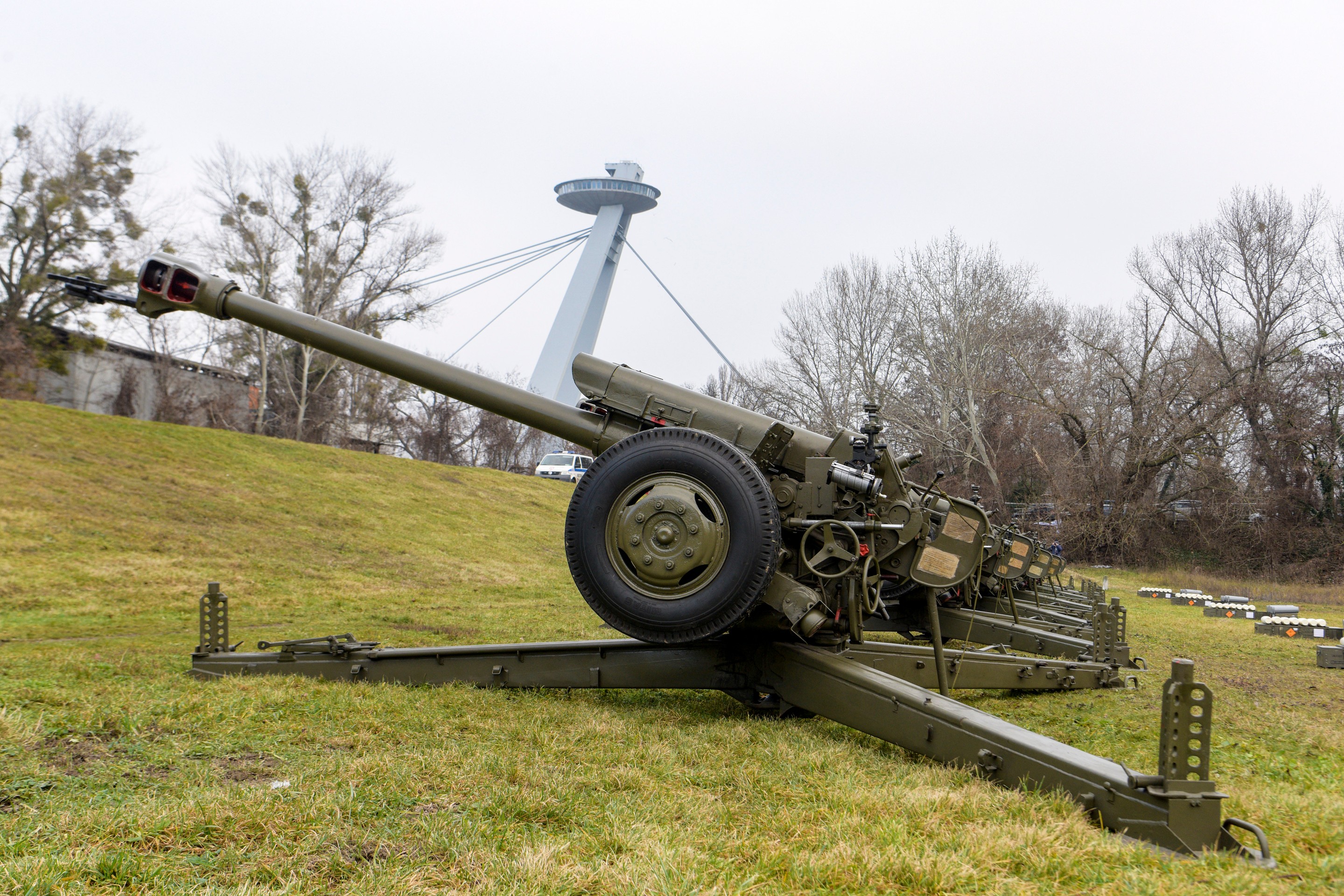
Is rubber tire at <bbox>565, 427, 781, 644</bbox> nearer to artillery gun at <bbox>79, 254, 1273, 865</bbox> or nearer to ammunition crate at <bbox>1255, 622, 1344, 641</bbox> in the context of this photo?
artillery gun at <bbox>79, 254, 1273, 865</bbox>

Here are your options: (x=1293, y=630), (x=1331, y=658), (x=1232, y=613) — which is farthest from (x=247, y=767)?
(x=1232, y=613)

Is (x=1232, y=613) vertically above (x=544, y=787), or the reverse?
(x=1232, y=613)

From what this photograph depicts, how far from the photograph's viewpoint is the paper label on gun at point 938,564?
606cm

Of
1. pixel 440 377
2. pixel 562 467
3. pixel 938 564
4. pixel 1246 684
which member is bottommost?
pixel 1246 684

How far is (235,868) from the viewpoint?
125 inches

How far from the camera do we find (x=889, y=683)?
5.01 m

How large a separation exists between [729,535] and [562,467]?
98.5 ft

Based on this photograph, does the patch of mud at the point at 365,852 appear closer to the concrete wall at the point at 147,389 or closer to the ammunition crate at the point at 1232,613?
the ammunition crate at the point at 1232,613

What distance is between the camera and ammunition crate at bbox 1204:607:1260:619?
1523 cm

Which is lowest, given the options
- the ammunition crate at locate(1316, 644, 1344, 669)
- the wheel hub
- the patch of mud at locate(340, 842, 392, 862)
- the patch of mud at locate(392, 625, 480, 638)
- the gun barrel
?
the patch of mud at locate(392, 625, 480, 638)

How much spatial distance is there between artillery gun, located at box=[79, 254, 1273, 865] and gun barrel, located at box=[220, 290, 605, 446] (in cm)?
1

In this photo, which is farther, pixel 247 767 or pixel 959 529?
pixel 959 529

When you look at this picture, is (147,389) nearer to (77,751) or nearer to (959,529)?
(77,751)

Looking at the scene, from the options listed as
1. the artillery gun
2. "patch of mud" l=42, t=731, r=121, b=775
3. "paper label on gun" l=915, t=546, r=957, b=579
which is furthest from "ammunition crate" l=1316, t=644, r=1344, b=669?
"patch of mud" l=42, t=731, r=121, b=775
